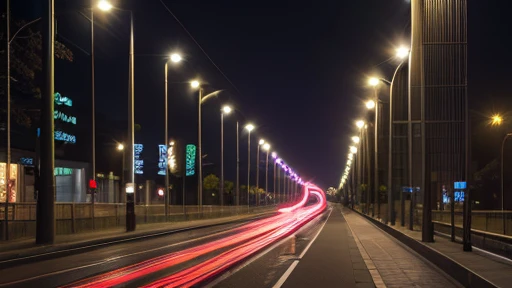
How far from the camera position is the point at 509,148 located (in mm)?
66562

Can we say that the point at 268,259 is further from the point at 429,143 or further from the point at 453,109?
the point at 453,109

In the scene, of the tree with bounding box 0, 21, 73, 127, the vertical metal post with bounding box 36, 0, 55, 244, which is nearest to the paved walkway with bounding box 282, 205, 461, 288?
the vertical metal post with bounding box 36, 0, 55, 244

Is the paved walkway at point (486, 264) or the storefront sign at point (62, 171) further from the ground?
the storefront sign at point (62, 171)

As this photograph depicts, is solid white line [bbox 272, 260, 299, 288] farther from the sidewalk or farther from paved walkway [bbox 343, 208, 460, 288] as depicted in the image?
the sidewalk

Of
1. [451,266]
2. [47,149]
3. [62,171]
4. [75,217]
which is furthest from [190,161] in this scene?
[451,266]

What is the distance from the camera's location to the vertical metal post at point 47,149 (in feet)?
76.3

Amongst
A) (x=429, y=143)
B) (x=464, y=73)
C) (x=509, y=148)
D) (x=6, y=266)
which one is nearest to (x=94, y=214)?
(x=6, y=266)

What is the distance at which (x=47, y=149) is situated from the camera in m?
23.6

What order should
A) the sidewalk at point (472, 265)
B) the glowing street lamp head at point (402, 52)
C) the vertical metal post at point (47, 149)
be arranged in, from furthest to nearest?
the glowing street lamp head at point (402, 52)
the vertical metal post at point (47, 149)
the sidewalk at point (472, 265)

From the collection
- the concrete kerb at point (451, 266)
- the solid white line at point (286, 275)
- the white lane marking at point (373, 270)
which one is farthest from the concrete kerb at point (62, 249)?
the concrete kerb at point (451, 266)

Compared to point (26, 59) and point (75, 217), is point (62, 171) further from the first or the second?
point (26, 59)

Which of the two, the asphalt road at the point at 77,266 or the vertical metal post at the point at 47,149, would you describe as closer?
the asphalt road at the point at 77,266

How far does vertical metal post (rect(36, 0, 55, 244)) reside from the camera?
2325 cm

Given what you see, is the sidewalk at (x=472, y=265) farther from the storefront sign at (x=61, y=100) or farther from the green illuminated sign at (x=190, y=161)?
the green illuminated sign at (x=190, y=161)
